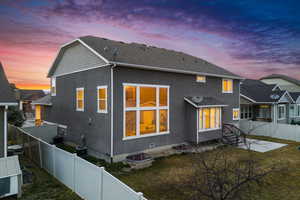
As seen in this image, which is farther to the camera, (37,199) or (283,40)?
(283,40)

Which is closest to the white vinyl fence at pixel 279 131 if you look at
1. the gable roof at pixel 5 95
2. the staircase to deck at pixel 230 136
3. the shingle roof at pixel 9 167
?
the staircase to deck at pixel 230 136

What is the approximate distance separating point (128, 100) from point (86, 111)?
3297mm

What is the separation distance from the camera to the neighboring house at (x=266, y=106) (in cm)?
2031

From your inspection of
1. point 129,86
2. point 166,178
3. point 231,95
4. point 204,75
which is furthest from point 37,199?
point 231,95

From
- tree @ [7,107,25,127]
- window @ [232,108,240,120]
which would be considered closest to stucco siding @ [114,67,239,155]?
window @ [232,108,240,120]

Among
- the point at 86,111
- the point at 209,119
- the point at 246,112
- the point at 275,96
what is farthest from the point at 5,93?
the point at 275,96

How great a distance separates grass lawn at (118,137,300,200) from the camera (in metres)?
6.05

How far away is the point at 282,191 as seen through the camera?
6301mm

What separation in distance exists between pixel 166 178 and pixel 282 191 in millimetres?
4193

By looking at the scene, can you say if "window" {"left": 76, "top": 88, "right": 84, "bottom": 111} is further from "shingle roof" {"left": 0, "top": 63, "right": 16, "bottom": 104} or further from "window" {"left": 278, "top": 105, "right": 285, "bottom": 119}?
"window" {"left": 278, "top": 105, "right": 285, "bottom": 119}

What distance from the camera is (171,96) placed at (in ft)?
38.3

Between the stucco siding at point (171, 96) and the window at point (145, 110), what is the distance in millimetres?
312

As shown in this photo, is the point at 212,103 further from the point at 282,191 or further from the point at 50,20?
the point at 50,20

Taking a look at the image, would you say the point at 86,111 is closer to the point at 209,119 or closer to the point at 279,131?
the point at 209,119
